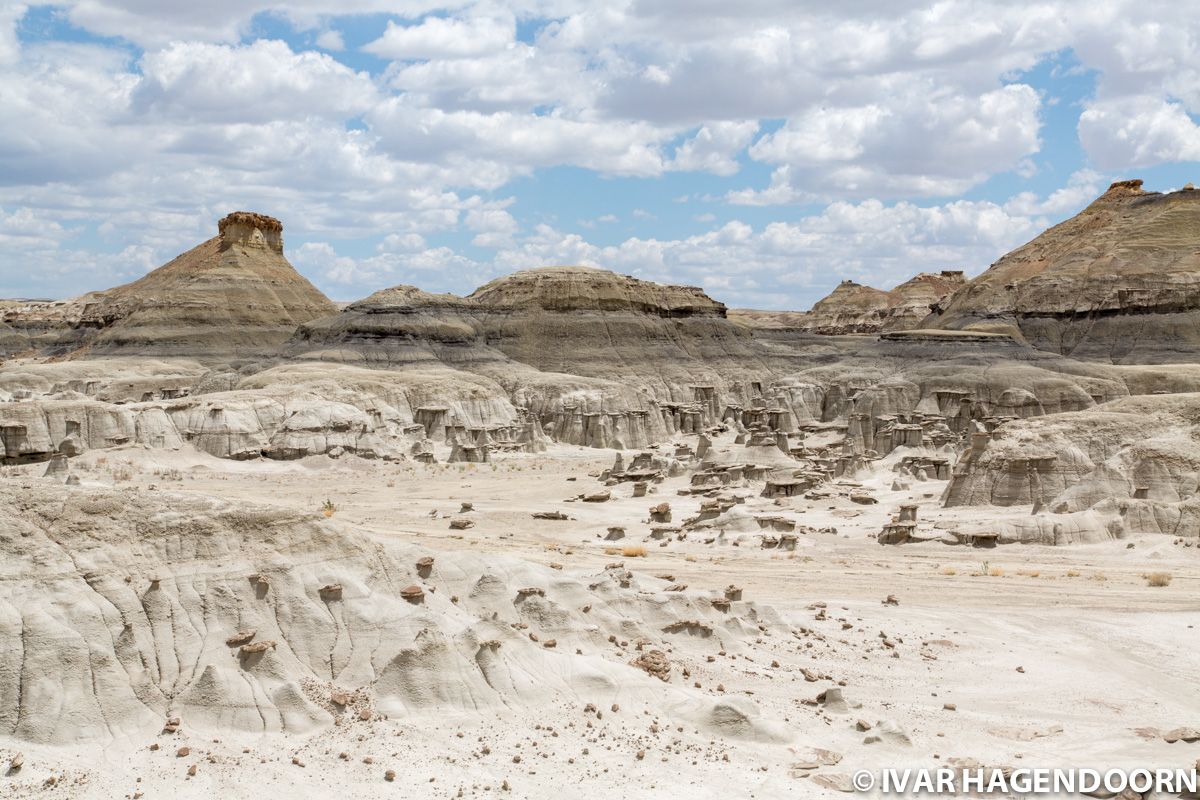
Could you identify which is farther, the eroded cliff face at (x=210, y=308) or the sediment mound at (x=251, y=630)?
the eroded cliff face at (x=210, y=308)

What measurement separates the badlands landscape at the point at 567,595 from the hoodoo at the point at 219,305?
112 feet

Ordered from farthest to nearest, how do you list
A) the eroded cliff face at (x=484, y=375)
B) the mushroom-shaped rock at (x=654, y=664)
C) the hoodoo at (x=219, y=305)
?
the hoodoo at (x=219, y=305) → the eroded cliff face at (x=484, y=375) → the mushroom-shaped rock at (x=654, y=664)

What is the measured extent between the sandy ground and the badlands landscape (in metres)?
0.07

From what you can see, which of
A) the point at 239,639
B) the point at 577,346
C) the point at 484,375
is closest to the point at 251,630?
the point at 239,639

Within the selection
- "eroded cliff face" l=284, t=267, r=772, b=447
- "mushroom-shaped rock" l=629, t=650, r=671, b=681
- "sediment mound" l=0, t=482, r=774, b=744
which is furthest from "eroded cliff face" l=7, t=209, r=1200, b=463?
"mushroom-shaped rock" l=629, t=650, r=671, b=681

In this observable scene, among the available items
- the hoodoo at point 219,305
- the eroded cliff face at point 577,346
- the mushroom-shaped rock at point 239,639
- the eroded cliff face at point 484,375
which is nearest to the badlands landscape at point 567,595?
the mushroom-shaped rock at point 239,639

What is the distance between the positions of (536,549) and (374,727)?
665 inches

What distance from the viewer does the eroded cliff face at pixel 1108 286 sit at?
109m

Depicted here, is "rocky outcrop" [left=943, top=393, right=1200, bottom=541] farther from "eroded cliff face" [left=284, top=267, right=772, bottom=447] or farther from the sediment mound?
"eroded cliff face" [left=284, top=267, right=772, bottom=447]

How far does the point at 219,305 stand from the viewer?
118875 millimetres

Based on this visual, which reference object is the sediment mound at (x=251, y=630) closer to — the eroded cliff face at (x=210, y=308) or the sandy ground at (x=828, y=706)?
the sandy ground at (x=828, y=706)

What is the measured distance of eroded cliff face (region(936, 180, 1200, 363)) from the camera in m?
109

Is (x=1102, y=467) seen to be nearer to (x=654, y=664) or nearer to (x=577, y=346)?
(x=654, y=664)

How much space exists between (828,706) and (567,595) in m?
4.97
